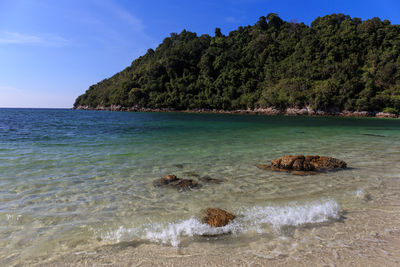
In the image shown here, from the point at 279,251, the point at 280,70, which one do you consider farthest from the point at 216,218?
the point at 280,70

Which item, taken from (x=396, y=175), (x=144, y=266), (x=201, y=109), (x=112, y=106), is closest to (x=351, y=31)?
(x=201, y=109)

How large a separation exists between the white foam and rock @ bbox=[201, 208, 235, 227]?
9cm

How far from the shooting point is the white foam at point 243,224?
11.4ft

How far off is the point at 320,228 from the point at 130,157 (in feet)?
26.3

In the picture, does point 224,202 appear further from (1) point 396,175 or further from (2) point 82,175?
(1) point 396,175

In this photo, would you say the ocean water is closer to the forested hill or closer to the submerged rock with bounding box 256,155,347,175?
the submerged rock with bounding box 256,155,347,175

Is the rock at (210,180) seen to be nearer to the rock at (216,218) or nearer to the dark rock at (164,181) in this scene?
the dark rock at (164,181)

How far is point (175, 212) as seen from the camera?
443 cm

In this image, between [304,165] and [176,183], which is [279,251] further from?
[304,165]

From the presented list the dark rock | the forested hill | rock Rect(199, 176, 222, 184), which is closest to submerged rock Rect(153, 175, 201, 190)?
the dark rock

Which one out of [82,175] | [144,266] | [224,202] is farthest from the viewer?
[82,175]

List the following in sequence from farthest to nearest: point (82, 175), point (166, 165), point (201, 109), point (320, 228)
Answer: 1. point (201, 109)
2. point (166, 165)
3. point (82, 175)
4. point (320, 228)

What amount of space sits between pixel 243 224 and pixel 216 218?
0.50 m

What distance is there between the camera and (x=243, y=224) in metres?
3.80
